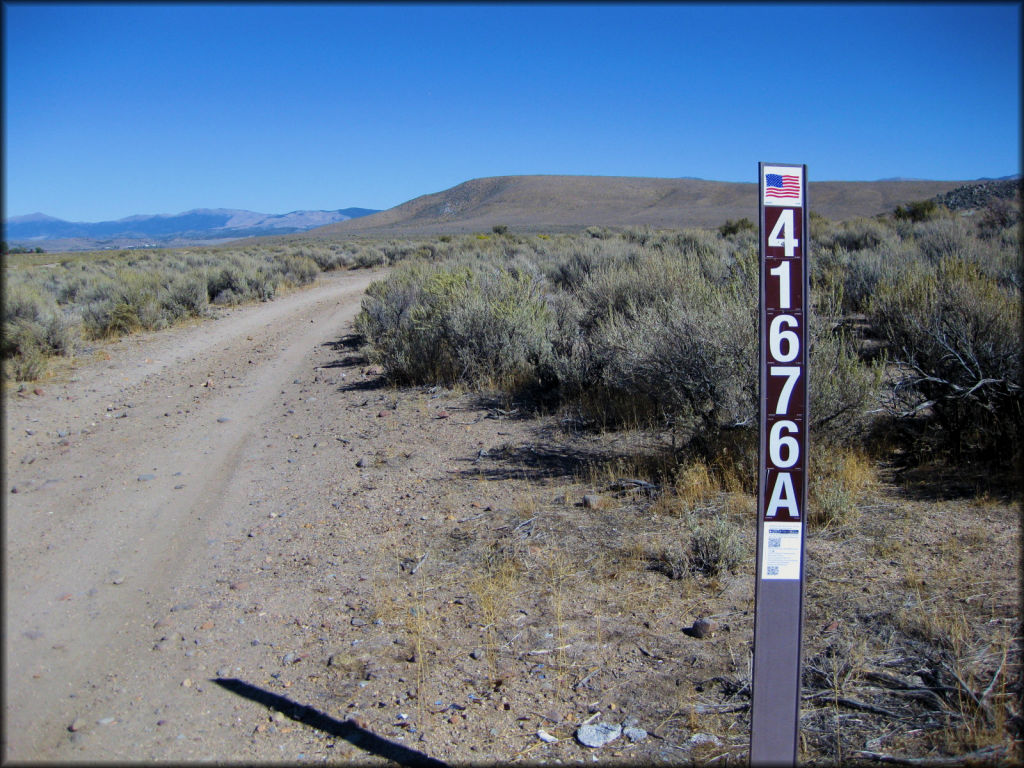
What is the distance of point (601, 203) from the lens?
4070 inches

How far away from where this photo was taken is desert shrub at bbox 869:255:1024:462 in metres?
6.13

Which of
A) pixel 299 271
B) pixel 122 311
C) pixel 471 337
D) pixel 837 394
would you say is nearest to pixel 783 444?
pixel 837 394

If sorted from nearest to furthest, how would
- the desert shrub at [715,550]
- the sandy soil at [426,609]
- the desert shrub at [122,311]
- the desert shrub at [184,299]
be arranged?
1. the sandy soil at [426,609]
2. the desert shrub at [715,550]
3. the desert shrub at [122,311]
4. the desert shrub at [184,299]

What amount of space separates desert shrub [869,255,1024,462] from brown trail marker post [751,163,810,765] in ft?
13.7

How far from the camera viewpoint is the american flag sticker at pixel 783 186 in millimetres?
2494

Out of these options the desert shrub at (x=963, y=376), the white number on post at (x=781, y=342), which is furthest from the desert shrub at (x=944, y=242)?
the white number on post at (x=781, y=342)

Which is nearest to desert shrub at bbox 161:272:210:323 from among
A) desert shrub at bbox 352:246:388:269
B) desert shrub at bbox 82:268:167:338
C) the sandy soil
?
desert shrub at bbox 82:268:167:338

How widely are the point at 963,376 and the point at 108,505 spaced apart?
7.40m

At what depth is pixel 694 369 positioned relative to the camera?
6492 mm

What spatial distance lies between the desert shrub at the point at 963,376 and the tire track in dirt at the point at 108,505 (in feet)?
19.7

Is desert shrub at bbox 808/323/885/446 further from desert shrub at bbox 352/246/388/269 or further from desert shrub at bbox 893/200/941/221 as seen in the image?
desert shrub at bbox 352/246/388/269

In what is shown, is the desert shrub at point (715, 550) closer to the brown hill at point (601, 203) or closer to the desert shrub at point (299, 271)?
the desert shrub at point (299, 271)

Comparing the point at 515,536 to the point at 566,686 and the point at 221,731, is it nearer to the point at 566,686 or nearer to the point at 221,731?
the point at 566,686

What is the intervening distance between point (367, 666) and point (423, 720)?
57cm
